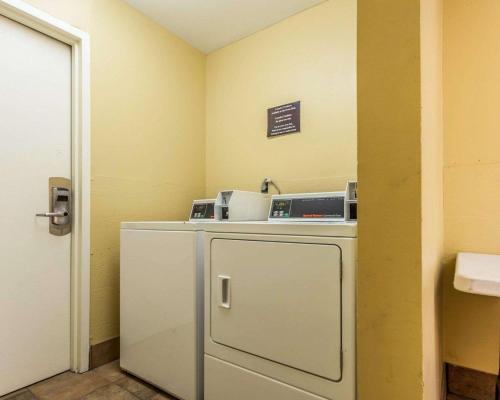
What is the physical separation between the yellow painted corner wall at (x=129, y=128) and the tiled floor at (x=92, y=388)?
9.3 inches

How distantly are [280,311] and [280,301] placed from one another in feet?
0.13

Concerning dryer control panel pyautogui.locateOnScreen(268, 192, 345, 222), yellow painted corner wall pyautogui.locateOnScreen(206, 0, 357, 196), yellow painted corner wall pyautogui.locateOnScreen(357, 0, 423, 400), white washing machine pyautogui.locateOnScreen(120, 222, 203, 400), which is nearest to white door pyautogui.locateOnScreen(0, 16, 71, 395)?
white washing machine pyautogui.locateOnScreen(120, 222, 203, 400)

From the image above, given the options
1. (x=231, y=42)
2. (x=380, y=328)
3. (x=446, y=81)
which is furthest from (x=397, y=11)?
(x=231, y=42)

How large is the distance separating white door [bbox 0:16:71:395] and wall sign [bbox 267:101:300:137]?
4.49ft

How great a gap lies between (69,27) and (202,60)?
1149 mm

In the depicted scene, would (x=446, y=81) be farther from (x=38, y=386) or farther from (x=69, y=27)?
(x=38, y=386)

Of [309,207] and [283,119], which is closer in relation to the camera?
[309,207]

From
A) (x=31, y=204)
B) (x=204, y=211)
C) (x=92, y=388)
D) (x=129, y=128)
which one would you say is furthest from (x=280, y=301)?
(x=129, y=128)

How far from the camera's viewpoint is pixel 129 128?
82.7 inches

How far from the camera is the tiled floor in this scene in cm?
155

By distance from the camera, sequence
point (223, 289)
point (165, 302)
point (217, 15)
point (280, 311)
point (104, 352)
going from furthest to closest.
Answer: point (217, 15) → point (104, 352) → point (165, 302) → point (223, 289) → point (280, 311)

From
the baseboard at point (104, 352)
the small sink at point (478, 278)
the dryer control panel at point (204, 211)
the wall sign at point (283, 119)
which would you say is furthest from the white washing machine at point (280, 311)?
the wall sign at point (283, 119)

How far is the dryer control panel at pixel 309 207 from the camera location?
1.57m

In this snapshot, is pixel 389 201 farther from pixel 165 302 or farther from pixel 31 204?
pixel 31 204
